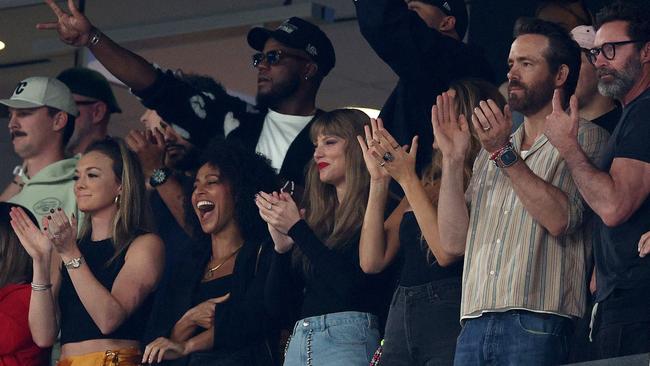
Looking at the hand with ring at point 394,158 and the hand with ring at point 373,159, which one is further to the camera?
the hand with ring at point 373,159

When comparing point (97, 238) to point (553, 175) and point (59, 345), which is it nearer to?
point (59, 345)

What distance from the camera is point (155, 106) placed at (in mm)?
6613

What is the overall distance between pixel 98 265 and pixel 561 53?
2.15 metres

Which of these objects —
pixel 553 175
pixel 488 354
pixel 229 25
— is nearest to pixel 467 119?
pixel 553 175

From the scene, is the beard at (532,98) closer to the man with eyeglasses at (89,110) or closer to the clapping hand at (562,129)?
the clapping hand at (562,129)

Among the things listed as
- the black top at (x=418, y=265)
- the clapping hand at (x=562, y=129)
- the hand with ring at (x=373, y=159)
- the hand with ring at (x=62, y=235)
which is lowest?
the hand with ring at (x=62, y=235)

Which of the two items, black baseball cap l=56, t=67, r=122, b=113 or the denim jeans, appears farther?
black baseball cap l=56, t=67, r=122, b=113

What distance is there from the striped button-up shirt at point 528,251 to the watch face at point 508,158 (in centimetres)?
20

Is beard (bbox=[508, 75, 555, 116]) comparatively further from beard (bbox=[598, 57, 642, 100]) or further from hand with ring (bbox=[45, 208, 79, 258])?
hand with ring (bbox=[45, 208, 79, 258])

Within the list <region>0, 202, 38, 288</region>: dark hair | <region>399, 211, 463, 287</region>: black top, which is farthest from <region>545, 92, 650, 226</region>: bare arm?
<region>0, 202, 38, 288</region>: dark hair

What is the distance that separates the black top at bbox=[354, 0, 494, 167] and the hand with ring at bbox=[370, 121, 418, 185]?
19.4 inches

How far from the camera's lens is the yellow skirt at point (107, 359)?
5.57m

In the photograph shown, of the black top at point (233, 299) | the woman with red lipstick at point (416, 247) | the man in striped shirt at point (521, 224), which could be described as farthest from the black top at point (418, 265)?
the black top at point (233, 299)

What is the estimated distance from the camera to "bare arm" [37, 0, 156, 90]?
6.39 metres
